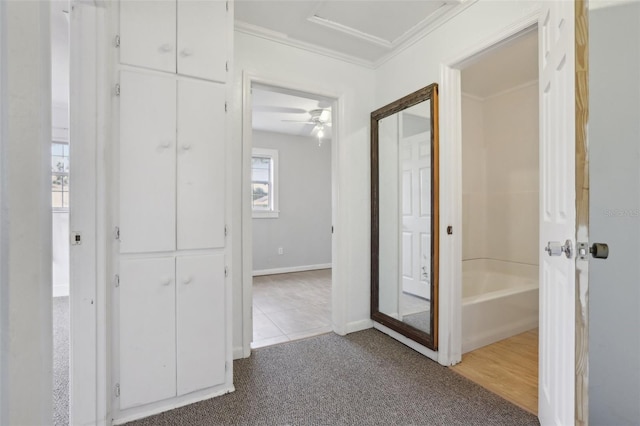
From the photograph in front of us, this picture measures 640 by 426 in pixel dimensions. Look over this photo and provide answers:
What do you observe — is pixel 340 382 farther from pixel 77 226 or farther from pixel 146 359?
pixel 77 226

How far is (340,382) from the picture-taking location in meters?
1.90

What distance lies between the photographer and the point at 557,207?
4.05 feet

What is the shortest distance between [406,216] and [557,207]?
1349 mm

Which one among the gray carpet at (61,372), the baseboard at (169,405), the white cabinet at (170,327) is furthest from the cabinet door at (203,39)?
the gray carpet at (61,372)

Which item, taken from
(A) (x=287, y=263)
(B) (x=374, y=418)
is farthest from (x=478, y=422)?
(A) (x=287, y=263)

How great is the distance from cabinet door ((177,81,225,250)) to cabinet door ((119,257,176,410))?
8.7 inches

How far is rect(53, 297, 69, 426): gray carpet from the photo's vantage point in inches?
62.8

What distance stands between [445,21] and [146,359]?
112 inches

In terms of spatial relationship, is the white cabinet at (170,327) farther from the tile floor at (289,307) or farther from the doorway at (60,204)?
the tile floor at (289,307)

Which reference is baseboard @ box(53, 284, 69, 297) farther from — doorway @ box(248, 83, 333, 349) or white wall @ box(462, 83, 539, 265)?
white wall @ box(462, 83, 539, 265)

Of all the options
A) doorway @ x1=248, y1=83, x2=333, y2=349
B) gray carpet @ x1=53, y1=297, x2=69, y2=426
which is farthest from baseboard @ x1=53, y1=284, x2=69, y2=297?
doorway @ x1=248, y1=83, x2=333, y2=349

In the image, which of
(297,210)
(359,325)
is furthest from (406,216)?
(297,210)

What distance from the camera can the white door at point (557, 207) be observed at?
1.05m

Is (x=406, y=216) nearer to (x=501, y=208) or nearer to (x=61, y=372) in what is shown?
(x=501, y=208)
